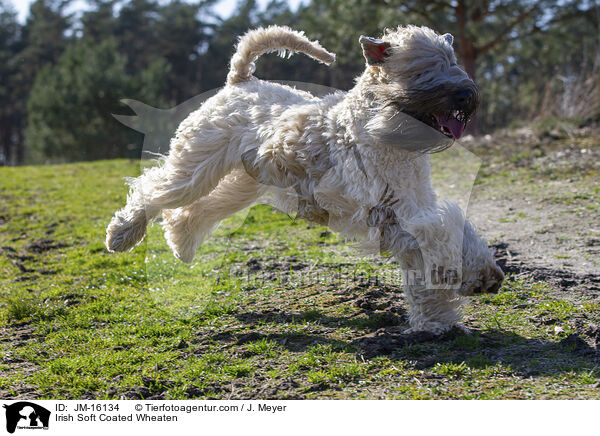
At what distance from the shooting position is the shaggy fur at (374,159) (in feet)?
11.2

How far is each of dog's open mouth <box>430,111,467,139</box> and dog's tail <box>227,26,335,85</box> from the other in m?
1.42

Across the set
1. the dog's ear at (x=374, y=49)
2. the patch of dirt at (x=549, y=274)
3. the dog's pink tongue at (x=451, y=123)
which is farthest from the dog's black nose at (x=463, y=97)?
the patch of dirt at (x=549, y=274)

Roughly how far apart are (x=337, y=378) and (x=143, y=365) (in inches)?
47.4

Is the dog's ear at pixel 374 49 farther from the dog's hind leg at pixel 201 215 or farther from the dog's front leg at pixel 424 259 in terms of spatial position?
the dog's hind leg at pixel 201 215

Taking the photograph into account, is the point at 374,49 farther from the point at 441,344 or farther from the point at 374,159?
the point at 441,344

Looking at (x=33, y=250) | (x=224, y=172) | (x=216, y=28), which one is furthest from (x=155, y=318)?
(x=216, y=28)

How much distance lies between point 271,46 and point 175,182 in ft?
4.33

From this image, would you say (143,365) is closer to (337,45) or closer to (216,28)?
(337,45)

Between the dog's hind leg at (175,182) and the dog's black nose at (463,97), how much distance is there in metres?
1.65
